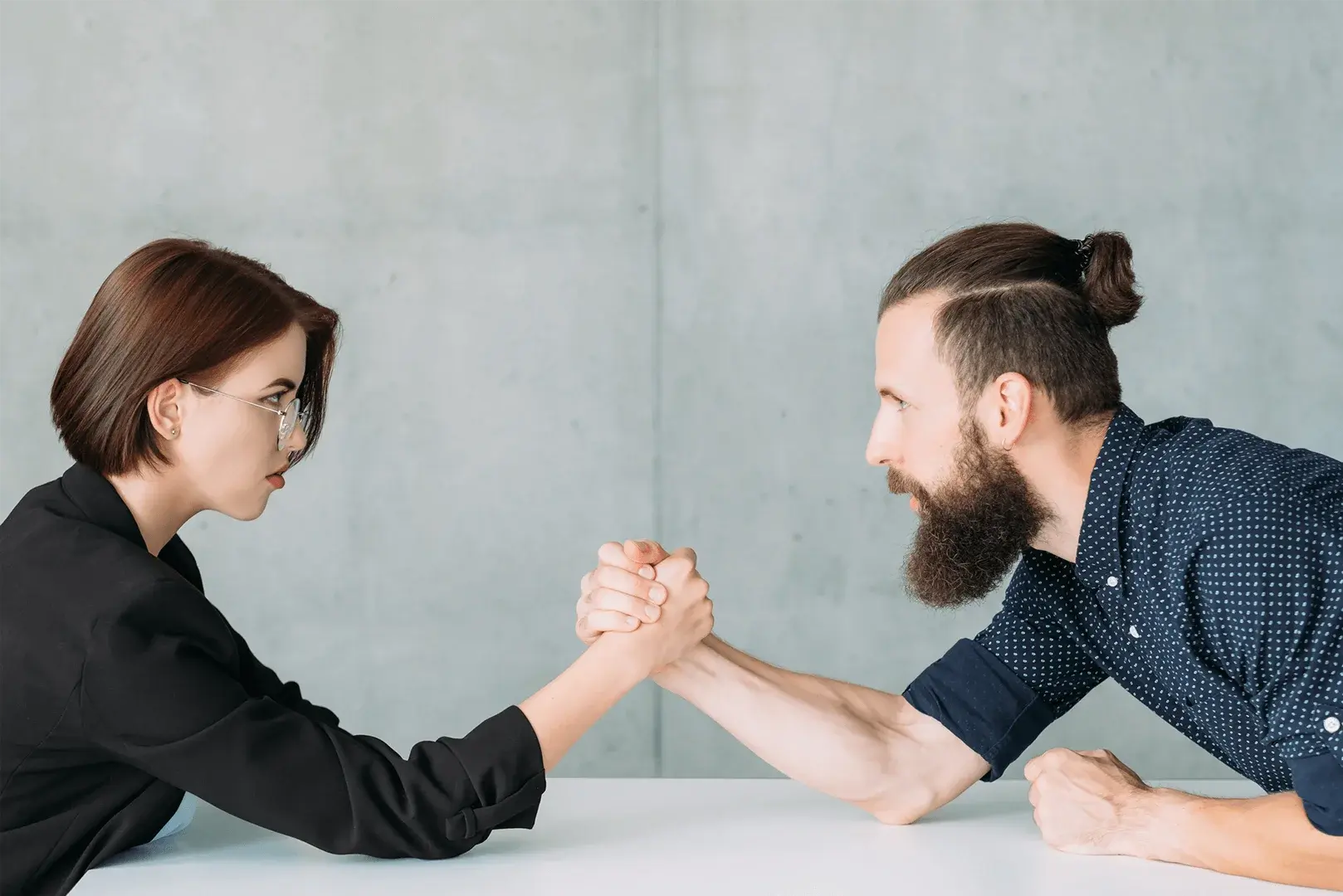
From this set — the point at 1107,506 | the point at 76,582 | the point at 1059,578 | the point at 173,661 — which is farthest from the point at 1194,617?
the point at 76,582

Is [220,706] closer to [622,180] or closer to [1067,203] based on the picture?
[622,180]

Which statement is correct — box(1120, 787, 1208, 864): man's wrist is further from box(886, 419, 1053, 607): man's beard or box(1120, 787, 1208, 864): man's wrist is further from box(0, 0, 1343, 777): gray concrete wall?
box(0, 0, 1343, 777): gray concrete wall

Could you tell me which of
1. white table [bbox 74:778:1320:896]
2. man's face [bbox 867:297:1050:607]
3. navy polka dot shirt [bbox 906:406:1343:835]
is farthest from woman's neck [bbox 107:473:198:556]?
navy polka dot shirt [bbox 906:406:1343:835]

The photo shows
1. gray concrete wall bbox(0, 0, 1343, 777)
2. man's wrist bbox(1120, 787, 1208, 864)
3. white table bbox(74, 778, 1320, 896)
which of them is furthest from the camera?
gray concrete wall bbox(0, 0, 1343, 777)

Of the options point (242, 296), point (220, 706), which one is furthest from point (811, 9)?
point (220, 706)

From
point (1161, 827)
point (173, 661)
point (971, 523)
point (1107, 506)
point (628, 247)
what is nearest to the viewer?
point (173, 661)

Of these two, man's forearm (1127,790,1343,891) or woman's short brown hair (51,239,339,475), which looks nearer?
man's forearm (1127,790,1343,891)

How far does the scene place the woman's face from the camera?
1659mm

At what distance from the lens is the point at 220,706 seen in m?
1.39

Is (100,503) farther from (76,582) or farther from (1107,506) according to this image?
(1107,506)

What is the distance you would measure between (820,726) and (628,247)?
2.04m

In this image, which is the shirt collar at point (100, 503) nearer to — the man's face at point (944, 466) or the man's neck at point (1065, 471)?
the man's face at point (944, 466)

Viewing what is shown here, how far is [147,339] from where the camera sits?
1.58 meters

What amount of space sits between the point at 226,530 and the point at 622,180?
57.8 inches
